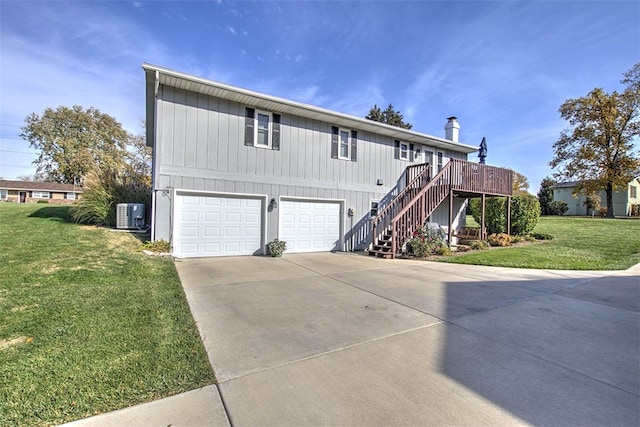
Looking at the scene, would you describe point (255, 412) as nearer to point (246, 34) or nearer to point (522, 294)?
point (522, 294)

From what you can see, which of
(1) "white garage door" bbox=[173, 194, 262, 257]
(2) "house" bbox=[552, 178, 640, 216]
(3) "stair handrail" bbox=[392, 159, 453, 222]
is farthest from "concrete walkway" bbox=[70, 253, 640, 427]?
(2) "house" bbox=[552, 178, 640, 216]

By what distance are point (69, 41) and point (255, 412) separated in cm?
1480

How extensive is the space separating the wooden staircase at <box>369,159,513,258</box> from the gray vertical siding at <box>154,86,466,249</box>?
0.83 metres

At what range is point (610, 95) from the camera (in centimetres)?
2220

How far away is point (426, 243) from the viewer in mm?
9789

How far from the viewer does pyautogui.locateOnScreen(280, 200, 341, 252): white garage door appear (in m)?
10.3

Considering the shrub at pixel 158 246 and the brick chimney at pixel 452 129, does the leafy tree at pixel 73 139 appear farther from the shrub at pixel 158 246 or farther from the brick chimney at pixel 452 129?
the brick chimney at pixel 452 129

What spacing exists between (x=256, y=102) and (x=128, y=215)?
5309 millimetres

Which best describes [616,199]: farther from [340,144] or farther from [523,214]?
[340,144]

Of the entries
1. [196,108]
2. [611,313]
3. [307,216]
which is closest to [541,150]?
[307,216]

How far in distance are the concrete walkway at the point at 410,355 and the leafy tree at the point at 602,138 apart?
24163 millimetres

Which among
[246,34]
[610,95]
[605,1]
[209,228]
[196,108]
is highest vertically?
[610,95]

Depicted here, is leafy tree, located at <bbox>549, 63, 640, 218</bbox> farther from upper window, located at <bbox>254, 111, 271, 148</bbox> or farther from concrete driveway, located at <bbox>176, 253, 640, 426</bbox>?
upper window, located at <bbox>254, 111, 271, 148</bbox>

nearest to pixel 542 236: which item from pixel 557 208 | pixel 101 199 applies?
pixel 101 199
